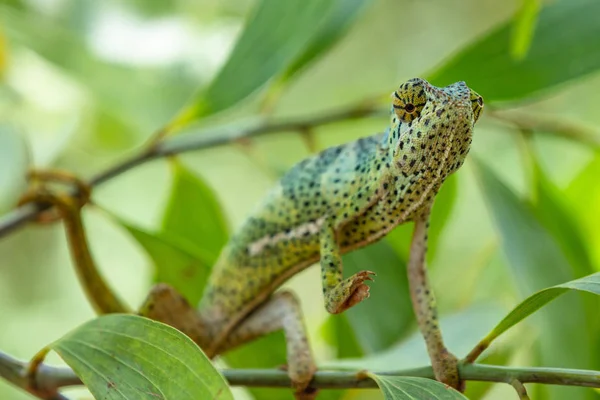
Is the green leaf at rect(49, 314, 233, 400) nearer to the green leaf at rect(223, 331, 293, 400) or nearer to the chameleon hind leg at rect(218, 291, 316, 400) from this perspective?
the chameleon hind leg at rect(218, 291, 316, 400)

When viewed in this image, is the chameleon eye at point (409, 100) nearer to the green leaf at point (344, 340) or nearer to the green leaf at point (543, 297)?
the green leaf at point (543, 297)

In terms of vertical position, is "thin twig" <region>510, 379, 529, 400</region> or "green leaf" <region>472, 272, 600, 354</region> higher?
"green leaf" <region>472, 272, 600, 354</region>

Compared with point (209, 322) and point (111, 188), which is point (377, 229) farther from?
point (111, 188)

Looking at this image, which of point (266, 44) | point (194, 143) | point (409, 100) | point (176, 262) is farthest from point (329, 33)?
point (409, 100)

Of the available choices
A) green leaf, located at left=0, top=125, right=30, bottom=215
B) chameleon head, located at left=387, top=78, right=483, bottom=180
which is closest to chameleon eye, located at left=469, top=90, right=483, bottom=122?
chameleon head, located at left=387, top=78, right=483, bottom=180

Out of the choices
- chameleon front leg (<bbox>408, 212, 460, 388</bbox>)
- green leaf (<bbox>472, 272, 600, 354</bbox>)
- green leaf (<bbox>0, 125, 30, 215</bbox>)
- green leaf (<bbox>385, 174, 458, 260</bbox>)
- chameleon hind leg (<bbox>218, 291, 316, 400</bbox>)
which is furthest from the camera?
green leaf (<bbox>0, 125, 30, 215</bbox>)

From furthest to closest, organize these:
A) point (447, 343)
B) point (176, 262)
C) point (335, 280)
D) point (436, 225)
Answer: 1. point (176, 262)
2. point (436, 225)
3. point (447, 343)
4. point (335, 280)

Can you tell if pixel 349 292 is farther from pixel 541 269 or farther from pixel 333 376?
pixel 541 269

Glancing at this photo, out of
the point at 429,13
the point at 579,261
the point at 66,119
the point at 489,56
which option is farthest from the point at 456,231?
the point at 429,13
